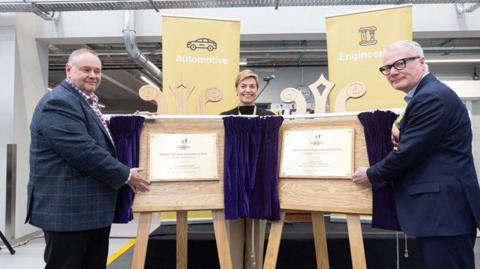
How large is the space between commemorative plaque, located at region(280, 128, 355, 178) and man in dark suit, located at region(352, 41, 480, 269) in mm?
283

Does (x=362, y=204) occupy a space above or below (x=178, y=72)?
below

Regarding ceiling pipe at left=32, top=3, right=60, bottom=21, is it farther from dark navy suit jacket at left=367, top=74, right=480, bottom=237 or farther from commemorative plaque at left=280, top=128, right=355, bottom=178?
dark navy suit jacket at left=367, top=74, right=480, bottom=237

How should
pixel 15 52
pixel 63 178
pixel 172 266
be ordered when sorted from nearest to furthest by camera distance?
pixel 63 178
pixel 172 266
pixel 15 52

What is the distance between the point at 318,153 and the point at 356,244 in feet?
1.47

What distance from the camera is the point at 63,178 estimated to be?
1586mm

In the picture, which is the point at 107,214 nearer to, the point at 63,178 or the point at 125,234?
the point at 63,178

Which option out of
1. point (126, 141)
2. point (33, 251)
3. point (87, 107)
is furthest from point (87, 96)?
point (33, 251)

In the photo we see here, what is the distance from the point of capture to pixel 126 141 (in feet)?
6.06

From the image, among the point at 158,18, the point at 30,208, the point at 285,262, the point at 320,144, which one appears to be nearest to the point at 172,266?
the point at 285,262

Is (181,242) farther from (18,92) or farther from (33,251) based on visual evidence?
(18,92)

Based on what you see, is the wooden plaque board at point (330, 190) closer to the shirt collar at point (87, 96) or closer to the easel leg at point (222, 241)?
the easel leg at point (222, 241)

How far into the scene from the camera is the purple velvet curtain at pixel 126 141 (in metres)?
1.83

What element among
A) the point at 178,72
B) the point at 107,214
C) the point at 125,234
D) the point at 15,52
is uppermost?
the point at 15,52

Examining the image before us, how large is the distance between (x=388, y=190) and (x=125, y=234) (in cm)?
399
